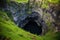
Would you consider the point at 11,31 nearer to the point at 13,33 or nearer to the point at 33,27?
the point at 13,33

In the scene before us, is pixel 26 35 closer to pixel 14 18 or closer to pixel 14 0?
pixel 14 18

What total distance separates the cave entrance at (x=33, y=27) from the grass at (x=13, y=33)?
2.8 inches

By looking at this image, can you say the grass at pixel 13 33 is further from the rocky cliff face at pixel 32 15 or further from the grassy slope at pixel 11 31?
the rocky cliff face at pixel 32 15

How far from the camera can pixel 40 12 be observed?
14.8 feet

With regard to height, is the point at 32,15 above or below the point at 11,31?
above

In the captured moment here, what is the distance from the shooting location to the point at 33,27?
4.48 m

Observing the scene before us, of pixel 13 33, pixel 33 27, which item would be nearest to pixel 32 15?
pixel 33 27

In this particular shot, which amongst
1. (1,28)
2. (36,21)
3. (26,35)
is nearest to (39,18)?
(36,21)

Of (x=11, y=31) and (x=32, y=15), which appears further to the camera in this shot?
(x=32, y=15)

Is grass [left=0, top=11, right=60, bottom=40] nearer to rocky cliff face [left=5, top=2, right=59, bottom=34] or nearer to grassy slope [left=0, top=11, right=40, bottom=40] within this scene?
grassy slope [left=0, top=11, right=40, bottom=40]

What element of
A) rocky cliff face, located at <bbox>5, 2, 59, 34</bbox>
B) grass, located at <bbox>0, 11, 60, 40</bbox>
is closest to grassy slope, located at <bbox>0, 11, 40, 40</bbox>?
grass, located at <bbox>0, 11, 60, 40</bbox>

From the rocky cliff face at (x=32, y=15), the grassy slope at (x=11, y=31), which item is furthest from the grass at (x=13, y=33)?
the rocky cliff face at (x=32, y=15)

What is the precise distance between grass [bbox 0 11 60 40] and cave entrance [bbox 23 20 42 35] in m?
0.07

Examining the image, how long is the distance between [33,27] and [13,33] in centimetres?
40
